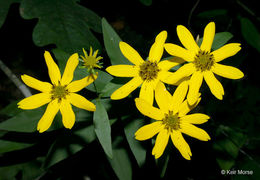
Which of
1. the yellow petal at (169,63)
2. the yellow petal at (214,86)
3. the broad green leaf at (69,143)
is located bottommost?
the broad green leaf at (69,143)

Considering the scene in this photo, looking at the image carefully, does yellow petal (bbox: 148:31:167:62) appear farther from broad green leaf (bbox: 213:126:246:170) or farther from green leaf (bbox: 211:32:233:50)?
broad green leaf (bbox: 213:126:246:170)

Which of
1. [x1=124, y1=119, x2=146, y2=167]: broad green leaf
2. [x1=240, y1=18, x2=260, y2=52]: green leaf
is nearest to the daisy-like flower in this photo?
[x1=124, y1=119, x2=146, y2=167]: broad green leaf

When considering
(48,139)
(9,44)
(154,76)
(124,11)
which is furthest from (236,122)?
(9,44)

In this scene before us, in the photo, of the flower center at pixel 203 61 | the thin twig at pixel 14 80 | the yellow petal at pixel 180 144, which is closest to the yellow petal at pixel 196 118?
the yellow petal at pixel 180 144

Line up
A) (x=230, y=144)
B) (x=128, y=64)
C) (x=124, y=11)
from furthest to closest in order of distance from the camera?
(x=124, y=11) < (x=230, y=144) < (x=128, y=64)

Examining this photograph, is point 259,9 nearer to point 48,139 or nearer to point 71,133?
point 71,133

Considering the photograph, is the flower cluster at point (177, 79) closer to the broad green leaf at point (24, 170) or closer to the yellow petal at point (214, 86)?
the yellow petal at point (214, 86)
